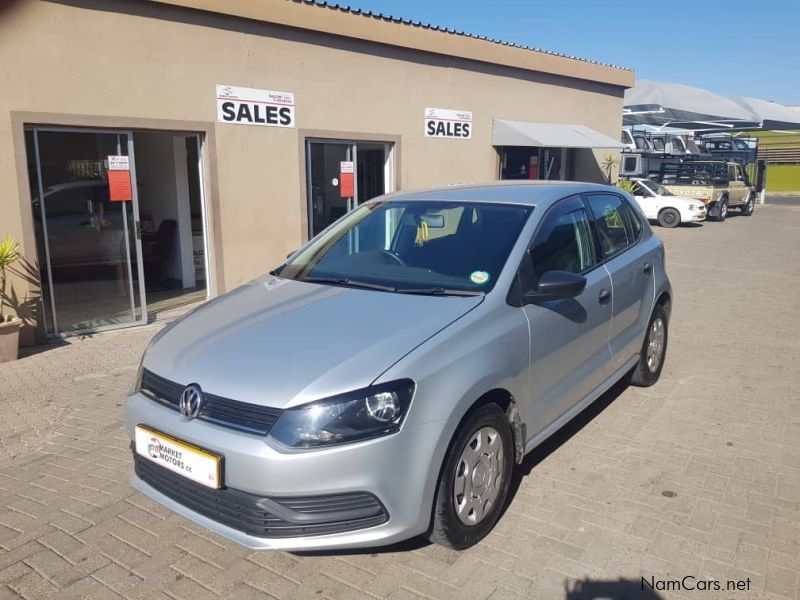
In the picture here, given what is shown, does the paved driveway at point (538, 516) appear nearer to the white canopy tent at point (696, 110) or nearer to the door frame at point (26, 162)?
the door frame at point (26, 162)

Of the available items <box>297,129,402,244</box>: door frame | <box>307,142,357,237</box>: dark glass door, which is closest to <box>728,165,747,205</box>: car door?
<box>297,129,402,244</box>: door frame

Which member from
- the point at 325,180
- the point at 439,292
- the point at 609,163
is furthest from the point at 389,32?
the point at 609,163

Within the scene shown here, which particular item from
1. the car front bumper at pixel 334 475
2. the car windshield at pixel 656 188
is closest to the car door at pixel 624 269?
the car front bumper at pixel 334 475

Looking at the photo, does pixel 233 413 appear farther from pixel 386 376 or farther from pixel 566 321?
pixel 566 321

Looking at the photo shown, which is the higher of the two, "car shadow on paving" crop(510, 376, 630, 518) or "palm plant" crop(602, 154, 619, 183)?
"palm plant" crop(602, 154, 619, 183)

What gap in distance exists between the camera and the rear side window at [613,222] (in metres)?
4.66

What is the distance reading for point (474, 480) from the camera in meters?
3.11

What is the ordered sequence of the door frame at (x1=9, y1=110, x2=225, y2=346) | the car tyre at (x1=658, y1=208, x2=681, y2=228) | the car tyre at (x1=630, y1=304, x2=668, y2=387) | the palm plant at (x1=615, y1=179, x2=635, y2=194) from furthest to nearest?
the car tyre at (x1=658, y1=208, x2=681, y2=228), the palm plant at (x1=615, y1=179, x2=635, y2=194), the door frame at (x1=9, y1=110, x2=225, y2=346), the car tyre at (x1=630, y1=304, x2=668, y2=387)

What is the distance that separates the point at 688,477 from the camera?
12.9 ft

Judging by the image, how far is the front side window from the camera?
3.77 m

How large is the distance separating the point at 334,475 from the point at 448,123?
1048 cm

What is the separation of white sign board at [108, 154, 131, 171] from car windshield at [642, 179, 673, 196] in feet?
59.8

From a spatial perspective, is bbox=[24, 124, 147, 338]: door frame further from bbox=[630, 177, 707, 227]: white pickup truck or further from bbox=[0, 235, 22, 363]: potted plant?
bbox=[630, 177, 707, 227]: white pickup truck

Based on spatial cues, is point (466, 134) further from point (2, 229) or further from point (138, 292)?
point (2, 229)
